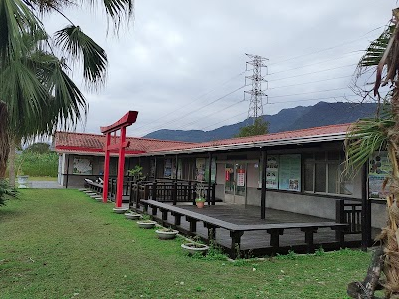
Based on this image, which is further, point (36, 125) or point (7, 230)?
point (7, 230)

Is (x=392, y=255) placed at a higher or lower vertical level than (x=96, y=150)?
lower

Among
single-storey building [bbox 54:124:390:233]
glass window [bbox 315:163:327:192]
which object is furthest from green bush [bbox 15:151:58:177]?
glass window [bbox 315:163:327:192]

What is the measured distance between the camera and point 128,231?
820cm

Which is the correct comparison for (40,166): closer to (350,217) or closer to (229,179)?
(229,179)

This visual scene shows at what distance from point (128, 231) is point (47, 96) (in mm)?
4698

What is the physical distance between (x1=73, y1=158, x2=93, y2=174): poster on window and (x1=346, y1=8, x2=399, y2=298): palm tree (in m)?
21.0

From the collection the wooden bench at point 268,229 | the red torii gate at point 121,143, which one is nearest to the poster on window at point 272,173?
the wooden bench at point 268,229

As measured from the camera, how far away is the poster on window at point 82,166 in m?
21.5

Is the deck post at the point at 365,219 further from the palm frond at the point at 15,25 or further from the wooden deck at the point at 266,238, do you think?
the palm frond at the point at 15,25

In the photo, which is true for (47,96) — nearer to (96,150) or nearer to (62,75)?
(62,75)

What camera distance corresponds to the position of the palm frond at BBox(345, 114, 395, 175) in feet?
7.38

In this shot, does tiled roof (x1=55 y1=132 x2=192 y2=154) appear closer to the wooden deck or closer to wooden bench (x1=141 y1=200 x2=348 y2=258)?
the wooden deck

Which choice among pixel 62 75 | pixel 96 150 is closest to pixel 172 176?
pixel 96 150

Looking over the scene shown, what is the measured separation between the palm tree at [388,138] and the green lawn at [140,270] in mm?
2256
